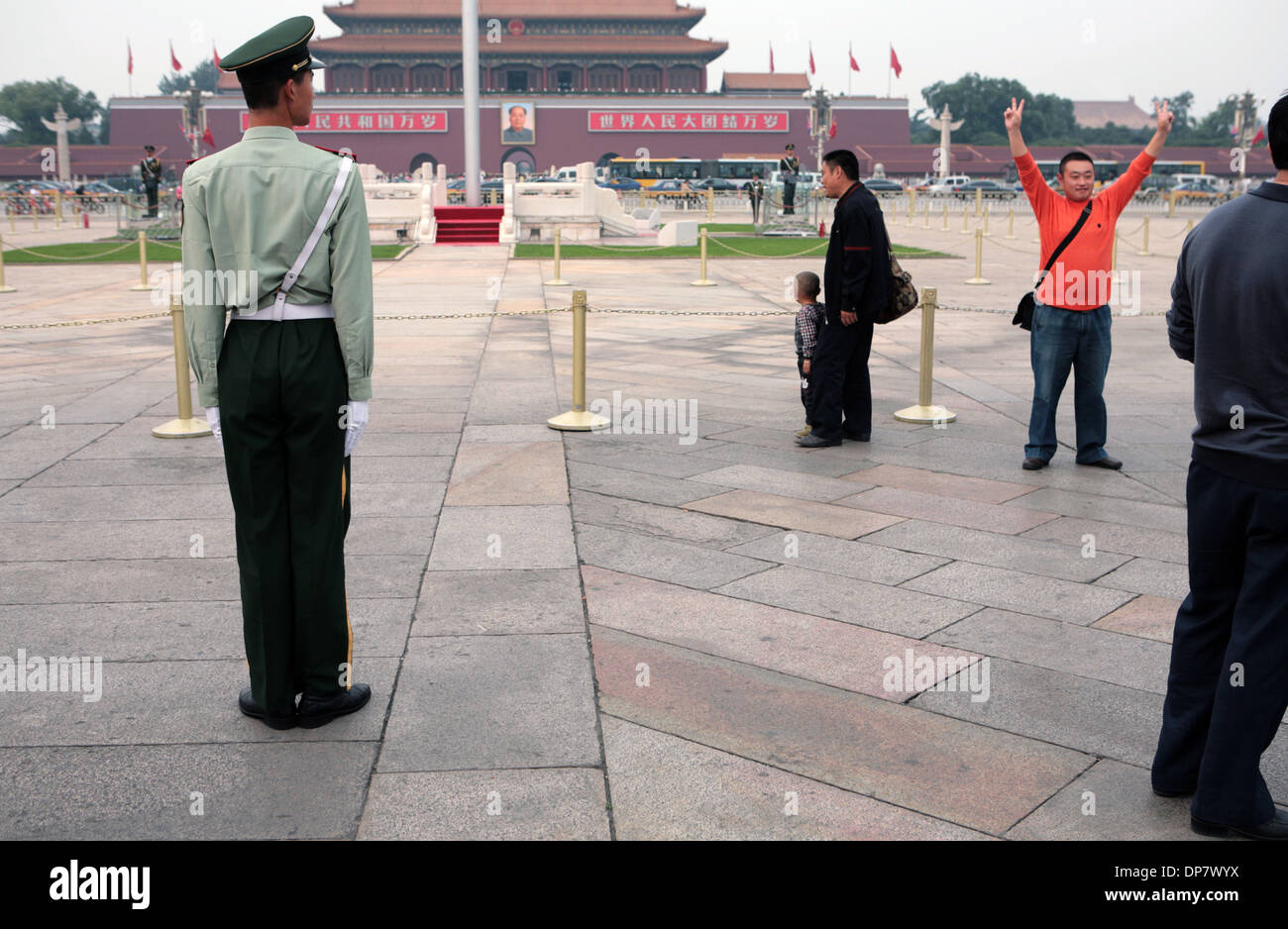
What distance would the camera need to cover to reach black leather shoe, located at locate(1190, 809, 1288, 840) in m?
2.70

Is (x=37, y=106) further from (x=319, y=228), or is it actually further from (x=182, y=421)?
(x=319, y=228)

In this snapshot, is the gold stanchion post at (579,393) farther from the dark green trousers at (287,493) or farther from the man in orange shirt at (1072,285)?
the dark green trousers at (287,493)

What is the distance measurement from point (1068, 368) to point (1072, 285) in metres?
0.43

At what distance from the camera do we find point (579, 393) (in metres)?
7.27

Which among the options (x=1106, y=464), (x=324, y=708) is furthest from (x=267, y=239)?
(x=1106, y=464)

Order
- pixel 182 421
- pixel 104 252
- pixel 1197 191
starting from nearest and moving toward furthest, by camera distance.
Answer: pixel 182 421, pixel 104 252, pixel 1197 191

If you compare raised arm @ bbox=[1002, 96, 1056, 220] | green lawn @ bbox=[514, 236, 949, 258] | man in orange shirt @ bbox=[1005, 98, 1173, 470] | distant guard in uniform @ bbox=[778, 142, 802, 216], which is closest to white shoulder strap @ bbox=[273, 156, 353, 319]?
raised arm @ bbox=[1002, 96, 1056, 220]

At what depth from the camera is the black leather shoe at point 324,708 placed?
3256 millimetres

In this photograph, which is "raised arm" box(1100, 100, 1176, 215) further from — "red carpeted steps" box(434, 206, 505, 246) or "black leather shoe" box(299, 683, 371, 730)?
"red carpeted steps" box(434, 206, 505, 246)

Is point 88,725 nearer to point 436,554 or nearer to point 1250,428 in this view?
point 436,554

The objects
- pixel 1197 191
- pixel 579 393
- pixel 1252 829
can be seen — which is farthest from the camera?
pixel 1197 191

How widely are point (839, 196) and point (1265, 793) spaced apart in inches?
174

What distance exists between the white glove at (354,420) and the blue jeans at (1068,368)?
390 centimetres

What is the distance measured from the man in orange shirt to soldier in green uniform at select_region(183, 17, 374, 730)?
3825 millimetres
